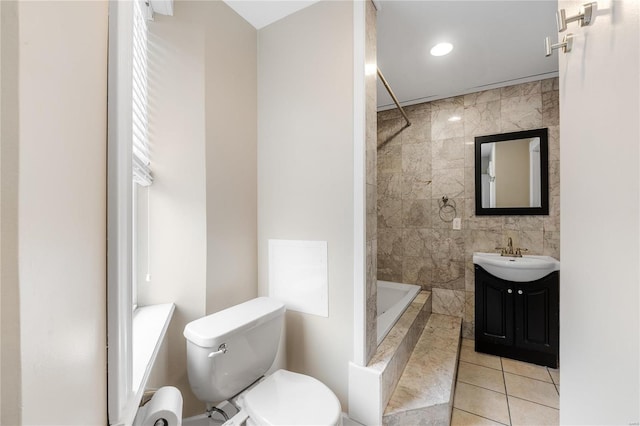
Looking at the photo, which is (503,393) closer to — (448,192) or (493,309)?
A: (493,309)

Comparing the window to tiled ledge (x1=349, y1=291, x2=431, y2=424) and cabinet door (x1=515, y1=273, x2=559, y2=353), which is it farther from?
cabinet door (x1=515, y1=273, x2=559, y2=353)

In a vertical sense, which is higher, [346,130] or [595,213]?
[346,130]

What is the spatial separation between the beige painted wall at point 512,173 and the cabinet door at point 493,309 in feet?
2.42

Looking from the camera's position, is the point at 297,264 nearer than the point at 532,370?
Yes

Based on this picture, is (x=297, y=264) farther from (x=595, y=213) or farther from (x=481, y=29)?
(x=481, y=29)

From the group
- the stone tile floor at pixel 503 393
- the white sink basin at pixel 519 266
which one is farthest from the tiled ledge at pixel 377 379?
the white sink basin at pixel 519 266

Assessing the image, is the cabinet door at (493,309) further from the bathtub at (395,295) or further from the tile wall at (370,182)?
the tile wall at (370,182)

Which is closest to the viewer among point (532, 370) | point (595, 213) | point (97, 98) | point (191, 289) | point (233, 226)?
point (97, 98)

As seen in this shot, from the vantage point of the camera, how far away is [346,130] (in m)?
1.43

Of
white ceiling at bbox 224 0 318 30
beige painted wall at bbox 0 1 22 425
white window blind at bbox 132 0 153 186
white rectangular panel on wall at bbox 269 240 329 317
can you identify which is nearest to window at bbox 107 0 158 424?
beige painted wall at bbox 0 1 22 425

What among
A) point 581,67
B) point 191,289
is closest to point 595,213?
point 581,67

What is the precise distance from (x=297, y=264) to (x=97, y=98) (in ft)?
4.05

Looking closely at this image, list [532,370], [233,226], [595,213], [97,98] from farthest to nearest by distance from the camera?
[532,370], [233,226], [595,213], [97,98]

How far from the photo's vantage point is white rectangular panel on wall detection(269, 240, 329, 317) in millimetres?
1495
